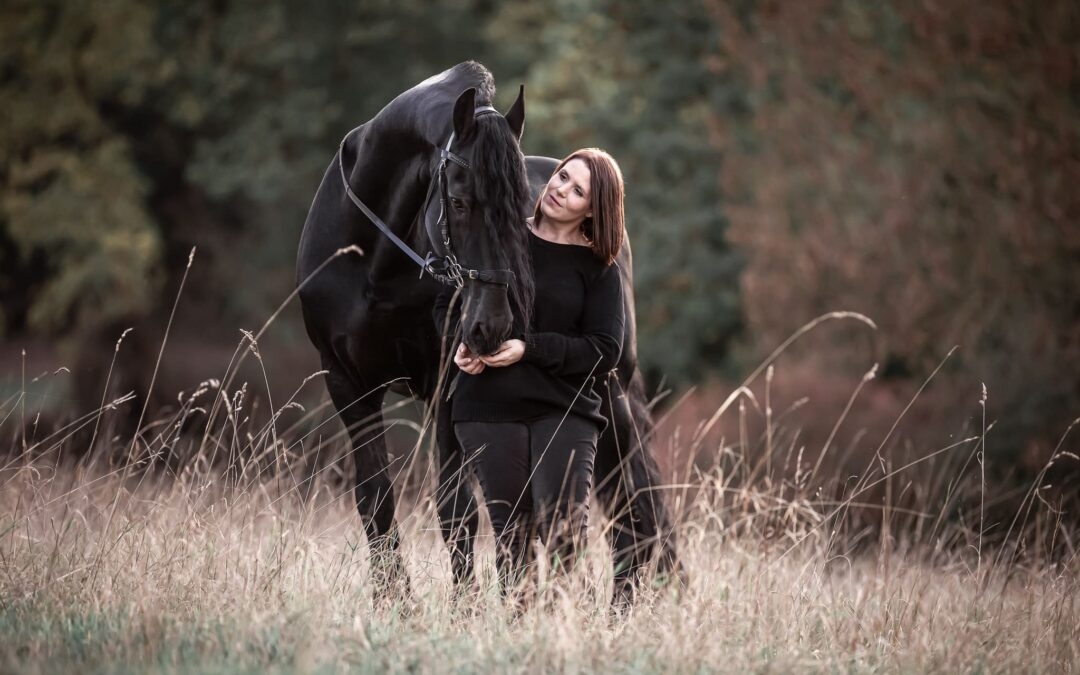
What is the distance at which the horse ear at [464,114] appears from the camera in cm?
396

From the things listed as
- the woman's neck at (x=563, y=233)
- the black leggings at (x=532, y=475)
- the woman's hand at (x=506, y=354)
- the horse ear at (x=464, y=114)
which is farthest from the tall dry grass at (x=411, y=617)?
the horse ear at (x=464, y=114)

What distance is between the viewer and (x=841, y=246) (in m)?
10.8

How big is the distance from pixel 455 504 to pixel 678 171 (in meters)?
11.6

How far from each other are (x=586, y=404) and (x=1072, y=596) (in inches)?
79.7

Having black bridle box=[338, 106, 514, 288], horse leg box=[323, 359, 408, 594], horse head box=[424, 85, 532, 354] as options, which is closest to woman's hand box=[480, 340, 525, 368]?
horse head box=[424, 85, 532, 354]

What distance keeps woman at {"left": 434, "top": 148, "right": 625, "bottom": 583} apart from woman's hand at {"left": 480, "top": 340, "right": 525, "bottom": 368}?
7 cm

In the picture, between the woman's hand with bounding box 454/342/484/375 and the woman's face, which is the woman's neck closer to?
the woman's face

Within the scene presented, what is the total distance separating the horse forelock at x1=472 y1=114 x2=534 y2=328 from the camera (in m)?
3.71

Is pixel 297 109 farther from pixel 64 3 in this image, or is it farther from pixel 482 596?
pixel 482 596

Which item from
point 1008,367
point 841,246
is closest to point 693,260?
point 841,246

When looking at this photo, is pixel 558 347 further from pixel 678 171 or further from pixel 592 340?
pixel 678 171

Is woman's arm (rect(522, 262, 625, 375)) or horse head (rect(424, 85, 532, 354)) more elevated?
horse head (rect(424, 85, 532, 354))

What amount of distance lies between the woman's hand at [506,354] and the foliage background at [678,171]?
505cm

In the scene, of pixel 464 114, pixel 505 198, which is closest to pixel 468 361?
pixel 505 198
